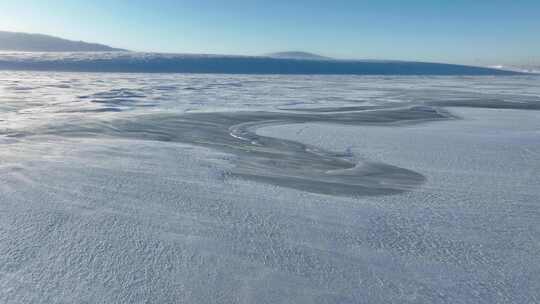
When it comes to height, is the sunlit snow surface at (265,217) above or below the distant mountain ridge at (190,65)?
below

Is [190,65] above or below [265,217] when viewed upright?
above

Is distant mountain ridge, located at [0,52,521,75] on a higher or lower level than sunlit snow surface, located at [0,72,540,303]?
higher

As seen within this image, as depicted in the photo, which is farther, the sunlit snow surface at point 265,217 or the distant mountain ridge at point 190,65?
the distant mountain ridge at point 190,65

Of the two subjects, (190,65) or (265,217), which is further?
(190,65)

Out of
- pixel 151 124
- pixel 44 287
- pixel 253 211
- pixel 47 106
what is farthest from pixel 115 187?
pixel 47 106

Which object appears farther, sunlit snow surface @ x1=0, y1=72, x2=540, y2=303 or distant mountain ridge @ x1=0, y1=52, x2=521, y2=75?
distant mountain ridge @ x1=0, y1=52, x2=521, y2=75

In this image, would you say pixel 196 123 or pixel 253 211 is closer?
pixel 253 211

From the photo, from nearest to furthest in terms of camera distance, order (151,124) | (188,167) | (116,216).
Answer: (116,216), (188,167), (151,124)

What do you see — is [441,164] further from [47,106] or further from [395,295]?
[47,106]
